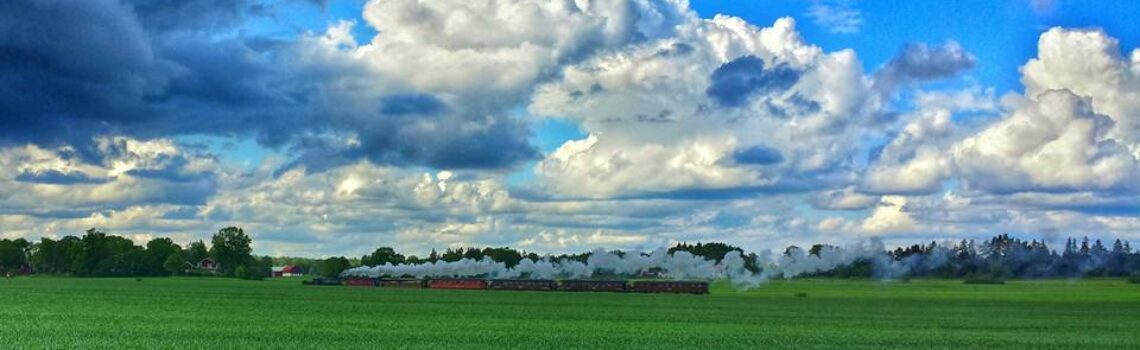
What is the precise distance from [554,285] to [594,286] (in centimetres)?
615

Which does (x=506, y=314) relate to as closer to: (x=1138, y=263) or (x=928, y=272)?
(x=928, y=272)

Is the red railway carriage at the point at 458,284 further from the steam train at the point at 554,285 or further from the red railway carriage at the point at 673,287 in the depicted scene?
the red railway carriage at the point at 673,287

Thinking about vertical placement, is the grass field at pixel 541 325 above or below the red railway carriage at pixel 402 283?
below

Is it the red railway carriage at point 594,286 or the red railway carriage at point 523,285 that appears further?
the red railway carriage at point 523,285

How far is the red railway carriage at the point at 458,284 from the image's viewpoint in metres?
160

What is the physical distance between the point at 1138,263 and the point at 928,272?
2519 cm

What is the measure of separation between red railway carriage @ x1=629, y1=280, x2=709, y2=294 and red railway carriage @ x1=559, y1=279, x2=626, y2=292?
175cm

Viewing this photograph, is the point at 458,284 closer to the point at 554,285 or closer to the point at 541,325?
the point at 554,285

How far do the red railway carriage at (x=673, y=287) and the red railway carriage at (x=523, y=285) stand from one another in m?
12.2

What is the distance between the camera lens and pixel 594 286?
15075 centimetres

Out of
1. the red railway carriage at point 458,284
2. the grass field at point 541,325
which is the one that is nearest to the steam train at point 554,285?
the red railway carriage at point 458,284

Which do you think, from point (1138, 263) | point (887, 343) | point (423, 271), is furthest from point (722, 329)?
point (423, 271)

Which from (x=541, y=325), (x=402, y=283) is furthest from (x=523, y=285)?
(x=541, y=325)

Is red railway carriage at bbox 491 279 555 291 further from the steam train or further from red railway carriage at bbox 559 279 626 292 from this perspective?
red railway carriage at bbox 559 279 626 292
